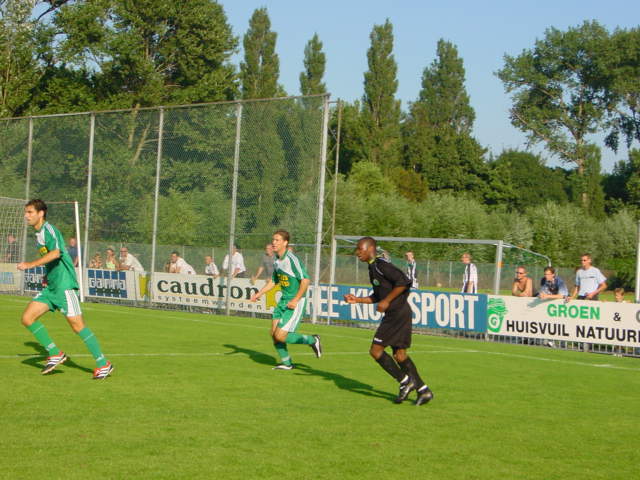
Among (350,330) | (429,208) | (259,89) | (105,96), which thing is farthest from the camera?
(259,89)

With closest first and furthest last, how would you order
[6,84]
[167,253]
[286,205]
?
[286,205], [167,253], [6,84]

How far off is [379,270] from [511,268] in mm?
40330

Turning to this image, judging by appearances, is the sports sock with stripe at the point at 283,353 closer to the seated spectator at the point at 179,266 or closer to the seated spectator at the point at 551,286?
the seated spectator at the point at 551,286

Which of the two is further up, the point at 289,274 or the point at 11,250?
the point at 11,250

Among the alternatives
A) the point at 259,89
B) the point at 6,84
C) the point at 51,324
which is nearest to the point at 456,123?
the point at 259,89

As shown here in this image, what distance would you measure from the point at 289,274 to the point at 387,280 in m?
3.14

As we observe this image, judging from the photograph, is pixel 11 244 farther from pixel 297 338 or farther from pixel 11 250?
pixel 297 338

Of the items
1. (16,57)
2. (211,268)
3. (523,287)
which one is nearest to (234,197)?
(211,268)

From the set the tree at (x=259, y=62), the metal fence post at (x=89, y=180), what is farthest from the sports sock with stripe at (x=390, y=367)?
the tree at (x=259, y=62)

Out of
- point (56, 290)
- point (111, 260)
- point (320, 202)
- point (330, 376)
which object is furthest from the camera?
point (111, 260)

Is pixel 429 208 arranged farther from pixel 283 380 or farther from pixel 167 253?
pixel 283 380

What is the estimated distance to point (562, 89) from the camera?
269ft

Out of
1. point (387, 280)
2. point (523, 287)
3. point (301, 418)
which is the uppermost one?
point (387, 280)

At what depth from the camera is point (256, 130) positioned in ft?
79.7
